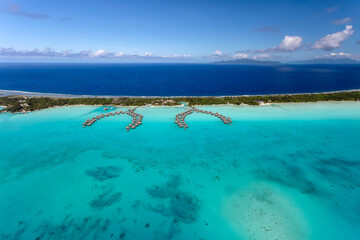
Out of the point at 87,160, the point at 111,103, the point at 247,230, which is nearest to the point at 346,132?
the point at 247,230

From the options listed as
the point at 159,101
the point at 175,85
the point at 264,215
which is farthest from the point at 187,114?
the point at 175,85

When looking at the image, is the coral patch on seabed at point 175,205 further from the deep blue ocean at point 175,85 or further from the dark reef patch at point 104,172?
the deep blue ocean at point 175,85

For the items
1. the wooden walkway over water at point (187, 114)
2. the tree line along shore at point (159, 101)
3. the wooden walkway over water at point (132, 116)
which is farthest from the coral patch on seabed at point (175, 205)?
the tree line along shore at point (159, 101)

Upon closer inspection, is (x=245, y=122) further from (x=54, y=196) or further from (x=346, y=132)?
(x=54, y=196)

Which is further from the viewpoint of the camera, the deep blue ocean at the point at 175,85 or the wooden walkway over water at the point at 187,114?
the deep blue ocean at the point at 175,85

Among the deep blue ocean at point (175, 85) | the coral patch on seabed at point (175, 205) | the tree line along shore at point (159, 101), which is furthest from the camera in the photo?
the deep blue ocean at point (175, 85)

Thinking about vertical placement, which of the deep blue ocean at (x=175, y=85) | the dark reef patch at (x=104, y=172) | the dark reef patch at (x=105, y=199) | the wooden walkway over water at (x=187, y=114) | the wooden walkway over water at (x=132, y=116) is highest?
the deep blue ocean at (x=175, y=85)

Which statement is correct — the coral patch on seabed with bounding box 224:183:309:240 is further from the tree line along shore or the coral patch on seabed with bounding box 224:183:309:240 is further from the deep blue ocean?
the deep blue ocean
